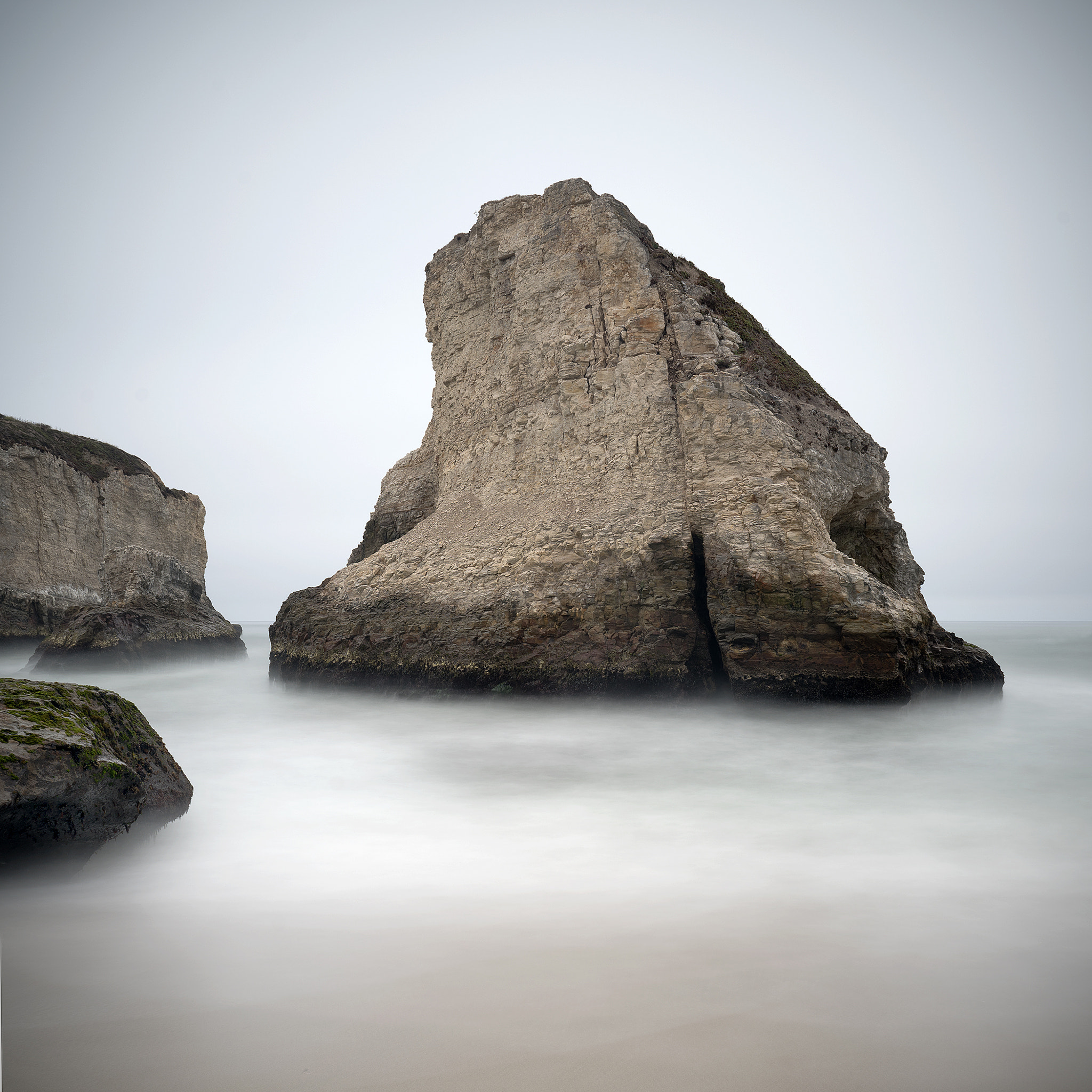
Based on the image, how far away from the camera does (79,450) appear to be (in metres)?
25.2

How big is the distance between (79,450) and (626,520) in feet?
78.7

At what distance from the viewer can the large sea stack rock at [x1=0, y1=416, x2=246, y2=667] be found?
1648cm

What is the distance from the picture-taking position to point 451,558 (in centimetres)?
1027

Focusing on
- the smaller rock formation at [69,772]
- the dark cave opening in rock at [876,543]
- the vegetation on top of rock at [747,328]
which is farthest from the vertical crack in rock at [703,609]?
the smaller rock formation at [69,772]

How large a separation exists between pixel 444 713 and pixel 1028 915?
656 centimetres

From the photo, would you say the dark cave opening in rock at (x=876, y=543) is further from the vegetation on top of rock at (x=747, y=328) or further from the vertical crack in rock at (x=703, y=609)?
the vertical crack in rock at (x=703, y=609)

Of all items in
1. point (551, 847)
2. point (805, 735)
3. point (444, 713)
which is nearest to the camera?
point (551, 847)

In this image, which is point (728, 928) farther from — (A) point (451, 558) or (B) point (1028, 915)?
(A) point (451, 558)

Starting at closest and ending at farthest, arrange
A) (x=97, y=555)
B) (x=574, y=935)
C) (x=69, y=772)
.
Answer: (x=574, y=935)
(x=69, y=772)
(x=97, y=555)

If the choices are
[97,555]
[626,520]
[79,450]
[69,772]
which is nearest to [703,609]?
[626,520]

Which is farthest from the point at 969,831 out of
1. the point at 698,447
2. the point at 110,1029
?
the point at 698,447

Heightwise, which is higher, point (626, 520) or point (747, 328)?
point (747, 328)

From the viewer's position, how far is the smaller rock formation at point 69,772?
312cm

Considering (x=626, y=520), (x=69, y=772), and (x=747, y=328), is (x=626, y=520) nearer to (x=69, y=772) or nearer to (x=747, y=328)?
(x=747, y=328)
